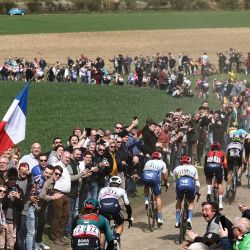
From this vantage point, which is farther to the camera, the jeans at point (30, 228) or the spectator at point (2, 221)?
the jeans at point (30, 228)

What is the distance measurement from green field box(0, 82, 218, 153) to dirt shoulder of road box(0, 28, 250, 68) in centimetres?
1619

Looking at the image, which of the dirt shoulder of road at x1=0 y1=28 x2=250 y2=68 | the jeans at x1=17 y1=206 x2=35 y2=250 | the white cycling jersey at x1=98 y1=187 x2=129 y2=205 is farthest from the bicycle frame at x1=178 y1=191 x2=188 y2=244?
the dirt shoulder of road at x1=0 y1=28 x2=250 y2=68

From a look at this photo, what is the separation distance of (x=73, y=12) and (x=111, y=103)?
65.6 metres

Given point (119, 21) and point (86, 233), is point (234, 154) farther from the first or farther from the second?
point (119, 21)

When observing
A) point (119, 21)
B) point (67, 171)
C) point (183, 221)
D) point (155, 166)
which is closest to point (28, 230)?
point (67, 171)

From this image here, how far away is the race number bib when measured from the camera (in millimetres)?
12672

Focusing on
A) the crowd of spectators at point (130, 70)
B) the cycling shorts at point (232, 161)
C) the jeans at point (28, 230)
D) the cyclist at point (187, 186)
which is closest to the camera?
the jeans at point (28, 230)

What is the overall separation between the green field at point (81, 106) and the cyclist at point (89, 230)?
16.6m

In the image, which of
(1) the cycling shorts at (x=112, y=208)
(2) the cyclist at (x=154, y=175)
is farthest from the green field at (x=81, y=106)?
(1) the cycling shorts at (x=112, y=208)

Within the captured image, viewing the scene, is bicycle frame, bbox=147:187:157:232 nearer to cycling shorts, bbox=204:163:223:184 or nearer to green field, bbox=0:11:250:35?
cycling shorts, bbox=204:163:223:184

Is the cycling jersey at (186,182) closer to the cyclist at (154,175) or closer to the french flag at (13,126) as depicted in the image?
the cyclist at (154,175)

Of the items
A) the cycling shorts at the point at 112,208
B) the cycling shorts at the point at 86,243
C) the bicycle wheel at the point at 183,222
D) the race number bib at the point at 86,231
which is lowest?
the bicycle wheel at the point at 183,222

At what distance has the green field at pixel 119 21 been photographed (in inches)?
3393

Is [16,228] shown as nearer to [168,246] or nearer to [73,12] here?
[168,246]
